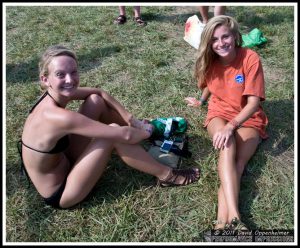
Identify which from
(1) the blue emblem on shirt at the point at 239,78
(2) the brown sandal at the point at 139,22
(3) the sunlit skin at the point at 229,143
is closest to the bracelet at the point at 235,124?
(3) the sunlit skin at the point at 229,143

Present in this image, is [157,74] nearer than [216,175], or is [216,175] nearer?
[216,175]

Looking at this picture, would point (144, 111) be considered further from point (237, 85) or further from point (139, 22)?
point (139, 22)

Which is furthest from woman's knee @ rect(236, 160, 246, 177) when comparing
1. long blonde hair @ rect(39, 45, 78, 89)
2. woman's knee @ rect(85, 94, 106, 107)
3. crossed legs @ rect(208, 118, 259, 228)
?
long blonde hair @ rect(39, 45, 78, 89)

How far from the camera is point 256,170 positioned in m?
2.93

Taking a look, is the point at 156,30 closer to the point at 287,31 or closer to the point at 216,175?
the point at 287,31

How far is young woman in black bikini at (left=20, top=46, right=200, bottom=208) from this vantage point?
2.25 metres

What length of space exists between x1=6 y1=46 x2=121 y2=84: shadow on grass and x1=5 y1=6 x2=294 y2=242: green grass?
0.04ft

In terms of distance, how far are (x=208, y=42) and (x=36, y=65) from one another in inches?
101

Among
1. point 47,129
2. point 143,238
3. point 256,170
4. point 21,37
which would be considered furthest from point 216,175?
point 21,37

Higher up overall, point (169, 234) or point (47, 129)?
point (47, 129)

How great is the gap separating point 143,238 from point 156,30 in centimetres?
348

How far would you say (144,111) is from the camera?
3.65 meters

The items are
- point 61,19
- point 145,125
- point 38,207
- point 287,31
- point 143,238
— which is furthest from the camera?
point 61,19

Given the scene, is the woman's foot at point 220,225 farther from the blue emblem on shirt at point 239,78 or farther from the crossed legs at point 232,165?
the blue emblem on shirt at point 239,78
